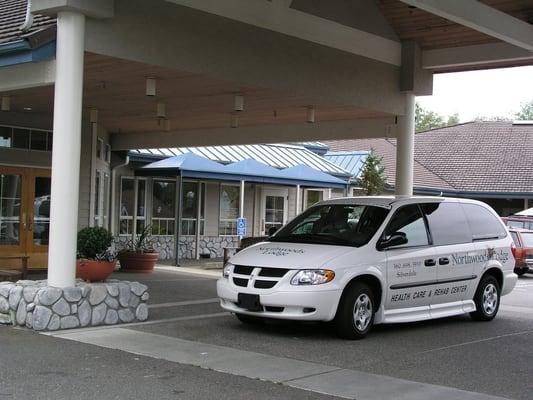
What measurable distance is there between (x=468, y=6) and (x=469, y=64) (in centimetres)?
410

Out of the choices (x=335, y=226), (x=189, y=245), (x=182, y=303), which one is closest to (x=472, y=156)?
(x=189, y=245)

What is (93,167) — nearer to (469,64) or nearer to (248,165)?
(248,165)

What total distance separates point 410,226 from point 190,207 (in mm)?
14333

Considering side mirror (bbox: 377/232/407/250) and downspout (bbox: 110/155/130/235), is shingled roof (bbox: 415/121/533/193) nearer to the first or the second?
downspout (bbox: 110/155/130/235)

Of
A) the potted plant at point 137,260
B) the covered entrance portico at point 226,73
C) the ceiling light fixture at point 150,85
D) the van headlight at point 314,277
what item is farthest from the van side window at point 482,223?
the potted plant at point 137,260

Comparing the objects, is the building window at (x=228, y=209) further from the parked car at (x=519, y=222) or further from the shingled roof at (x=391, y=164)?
the parked car at (x=519, y=222)

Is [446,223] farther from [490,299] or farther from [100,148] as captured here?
[100,148]

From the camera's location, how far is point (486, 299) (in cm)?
1098

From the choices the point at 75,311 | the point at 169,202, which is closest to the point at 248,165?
the point at 169,202

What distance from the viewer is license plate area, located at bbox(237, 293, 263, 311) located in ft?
29.0

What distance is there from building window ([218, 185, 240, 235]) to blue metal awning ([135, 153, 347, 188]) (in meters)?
1.78

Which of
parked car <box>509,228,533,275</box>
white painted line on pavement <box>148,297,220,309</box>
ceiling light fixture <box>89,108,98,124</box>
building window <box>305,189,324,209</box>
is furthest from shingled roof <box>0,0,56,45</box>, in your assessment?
building window <box>305,189,324,209</box>

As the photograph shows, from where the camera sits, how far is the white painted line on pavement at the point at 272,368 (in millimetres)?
6449

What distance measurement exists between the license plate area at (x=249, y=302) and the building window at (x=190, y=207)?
14.4 m
